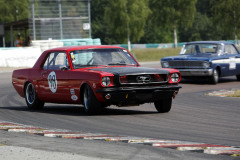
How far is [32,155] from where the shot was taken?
21.0 feet

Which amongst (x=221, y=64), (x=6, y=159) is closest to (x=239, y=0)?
(x=221, y=64)

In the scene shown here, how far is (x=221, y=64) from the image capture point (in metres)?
20.0

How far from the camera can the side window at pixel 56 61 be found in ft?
37.8

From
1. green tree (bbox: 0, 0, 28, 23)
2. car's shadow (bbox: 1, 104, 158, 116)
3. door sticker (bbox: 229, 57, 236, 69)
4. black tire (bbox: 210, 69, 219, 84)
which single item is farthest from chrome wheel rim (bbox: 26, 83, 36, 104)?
green tree (bbox: 0, 0, 28, 23)

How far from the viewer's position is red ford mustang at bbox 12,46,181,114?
33.7 ft

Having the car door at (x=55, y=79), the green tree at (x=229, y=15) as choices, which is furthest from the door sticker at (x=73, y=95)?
the green tree at (x=229, y=15)

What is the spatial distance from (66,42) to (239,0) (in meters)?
40.5

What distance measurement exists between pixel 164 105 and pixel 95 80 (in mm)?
1523

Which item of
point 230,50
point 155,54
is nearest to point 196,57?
point 230,50

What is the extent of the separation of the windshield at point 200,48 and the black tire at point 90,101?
410 inches

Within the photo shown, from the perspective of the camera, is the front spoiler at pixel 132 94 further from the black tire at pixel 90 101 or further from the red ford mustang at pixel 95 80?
the black tire at pixel 90 101

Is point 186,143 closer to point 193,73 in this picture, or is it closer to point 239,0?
point 193,73

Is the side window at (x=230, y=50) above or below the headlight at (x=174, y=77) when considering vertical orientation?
below

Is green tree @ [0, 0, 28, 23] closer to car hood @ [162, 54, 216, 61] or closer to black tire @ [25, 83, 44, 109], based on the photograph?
car hood @ [162, 54, 216, 61]
